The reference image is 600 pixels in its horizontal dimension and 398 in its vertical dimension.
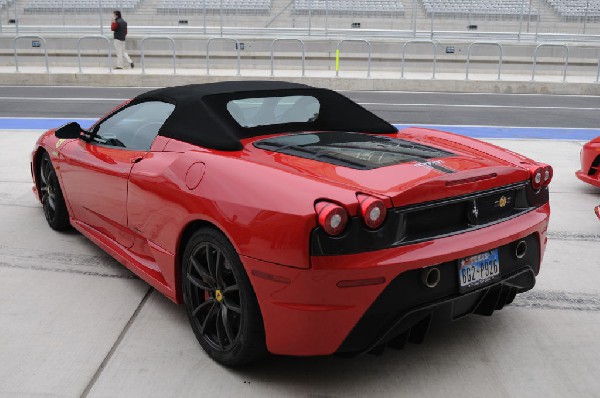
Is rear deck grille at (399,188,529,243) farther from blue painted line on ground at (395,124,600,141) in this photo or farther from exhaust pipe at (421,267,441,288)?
blue painted line on ground at (395,124,600,141)

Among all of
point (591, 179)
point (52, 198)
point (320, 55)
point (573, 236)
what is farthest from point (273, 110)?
point (320, 55)

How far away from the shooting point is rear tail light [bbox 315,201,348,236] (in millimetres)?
2631

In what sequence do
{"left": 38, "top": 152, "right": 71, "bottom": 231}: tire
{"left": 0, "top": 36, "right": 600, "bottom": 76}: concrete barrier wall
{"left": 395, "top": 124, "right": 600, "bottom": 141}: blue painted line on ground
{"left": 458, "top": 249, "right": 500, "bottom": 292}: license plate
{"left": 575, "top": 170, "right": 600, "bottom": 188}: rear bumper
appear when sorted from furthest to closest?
{"left": 0, "top": 36, "right": 600, "bottom": 76}: concrete barrier wall
{"left": 395, "top": 124, "right": 600, "bottom": 141}: blue painted line on ground
{"left": 575, "top": 170, "right": 600, "bottom": 188}: rear bumper
{"left": 38, "top": 152, "right": 71, "bottom": 231}: tire
{"left": 458, "top": 249, "right": 500, "bottom": 292}: license plate

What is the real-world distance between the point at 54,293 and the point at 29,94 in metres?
14.2

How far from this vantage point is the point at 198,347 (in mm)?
3410

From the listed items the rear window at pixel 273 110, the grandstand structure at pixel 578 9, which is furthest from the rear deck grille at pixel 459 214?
the grandstand structure at pixel 578 9

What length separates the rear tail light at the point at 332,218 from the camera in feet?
8.63

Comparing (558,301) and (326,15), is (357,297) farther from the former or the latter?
(326,15)

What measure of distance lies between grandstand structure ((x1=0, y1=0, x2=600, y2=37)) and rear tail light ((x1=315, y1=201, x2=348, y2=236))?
25.6m

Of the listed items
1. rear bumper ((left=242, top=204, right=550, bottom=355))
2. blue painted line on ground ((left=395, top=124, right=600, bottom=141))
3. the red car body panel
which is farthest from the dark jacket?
rear bumper ((left=242, top=204, right=550, bottom=355))

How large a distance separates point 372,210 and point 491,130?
377 inches

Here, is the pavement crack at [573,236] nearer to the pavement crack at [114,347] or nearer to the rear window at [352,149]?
the rear window at [352,149]

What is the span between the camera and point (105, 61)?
25.0 meters

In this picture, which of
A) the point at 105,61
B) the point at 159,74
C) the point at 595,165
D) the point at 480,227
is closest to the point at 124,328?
the point at 480,227
